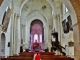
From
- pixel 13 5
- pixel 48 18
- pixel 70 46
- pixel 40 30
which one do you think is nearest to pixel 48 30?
pixel 48 18

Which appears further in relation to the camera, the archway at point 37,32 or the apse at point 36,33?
the apse at point 36,33

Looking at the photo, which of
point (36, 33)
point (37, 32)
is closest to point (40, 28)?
point (37, 32)

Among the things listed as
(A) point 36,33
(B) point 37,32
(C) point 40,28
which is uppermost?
(C) point 40,28

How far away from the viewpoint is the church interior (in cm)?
794

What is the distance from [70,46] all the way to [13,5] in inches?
295

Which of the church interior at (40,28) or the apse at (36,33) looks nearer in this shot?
the church interior at (40,28)

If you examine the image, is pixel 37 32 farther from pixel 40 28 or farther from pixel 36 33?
pixel 40 28

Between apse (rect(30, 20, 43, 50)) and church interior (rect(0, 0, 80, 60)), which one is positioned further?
apse (rect(30, 20, 43, 50))

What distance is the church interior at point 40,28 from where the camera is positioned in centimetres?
794

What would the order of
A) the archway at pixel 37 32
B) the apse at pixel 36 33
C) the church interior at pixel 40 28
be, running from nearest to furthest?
the church interior at pixel 40 28
the archway at pixel 37 32
the apse at pixel 36 33

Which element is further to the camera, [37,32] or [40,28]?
[37,32]

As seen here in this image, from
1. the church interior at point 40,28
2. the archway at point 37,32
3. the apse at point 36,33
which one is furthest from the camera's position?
the apse at point 36,33

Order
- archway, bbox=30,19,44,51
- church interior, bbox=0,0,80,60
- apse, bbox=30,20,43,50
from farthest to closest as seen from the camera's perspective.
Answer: apse, bbox=30,20,43,50 < archway, bbox=30,19,44,51 < church interior, bbox=0,0,80,60

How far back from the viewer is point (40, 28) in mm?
34000
